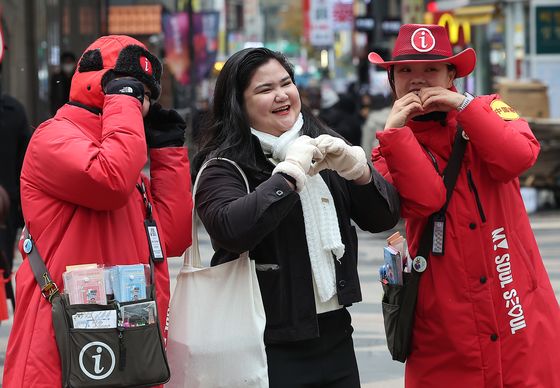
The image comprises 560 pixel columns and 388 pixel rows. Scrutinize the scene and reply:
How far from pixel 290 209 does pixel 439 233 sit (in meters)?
0.69

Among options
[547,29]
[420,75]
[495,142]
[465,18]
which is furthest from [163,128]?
[465,18]

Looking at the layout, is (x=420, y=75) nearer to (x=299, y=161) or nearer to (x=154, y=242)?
(x=299, y=161)

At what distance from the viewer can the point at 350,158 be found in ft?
12.6

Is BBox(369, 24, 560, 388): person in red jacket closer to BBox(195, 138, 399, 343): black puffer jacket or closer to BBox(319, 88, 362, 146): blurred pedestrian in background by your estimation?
BBox(195, 138, 399, 343): black puffer jacket

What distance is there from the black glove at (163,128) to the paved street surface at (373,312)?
10.7 feet

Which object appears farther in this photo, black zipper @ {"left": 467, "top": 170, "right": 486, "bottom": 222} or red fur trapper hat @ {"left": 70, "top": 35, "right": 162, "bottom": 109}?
black zipper @ {"left": 467, "top": 170, "right": 486, "bottom": 222}

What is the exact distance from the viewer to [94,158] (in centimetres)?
375

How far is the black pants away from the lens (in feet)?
12.8

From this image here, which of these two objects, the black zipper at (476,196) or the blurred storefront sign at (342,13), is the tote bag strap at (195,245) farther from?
the blurred storefront sign at (342,13)

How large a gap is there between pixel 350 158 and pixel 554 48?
57.8 ft

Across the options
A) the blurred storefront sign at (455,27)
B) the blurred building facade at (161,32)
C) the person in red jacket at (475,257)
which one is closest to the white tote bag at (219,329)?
the person in red jacket at (475,257)

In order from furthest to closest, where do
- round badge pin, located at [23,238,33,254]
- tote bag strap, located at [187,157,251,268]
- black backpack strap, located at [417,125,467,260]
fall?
1. black backpack strap, located at [417,125,467,260]
2. tote bag strap, located at [187,157,251,268]
3. round badge pin, located at [23,238,33,254]

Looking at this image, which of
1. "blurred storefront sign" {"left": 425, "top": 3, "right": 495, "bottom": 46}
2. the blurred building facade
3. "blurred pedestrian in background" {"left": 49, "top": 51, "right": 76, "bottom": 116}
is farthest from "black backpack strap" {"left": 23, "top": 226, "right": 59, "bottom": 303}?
"blurred storefront sign" {"left": 425, "top": 3, "right": 495, "bottom": 46}

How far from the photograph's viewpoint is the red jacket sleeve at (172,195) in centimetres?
411
